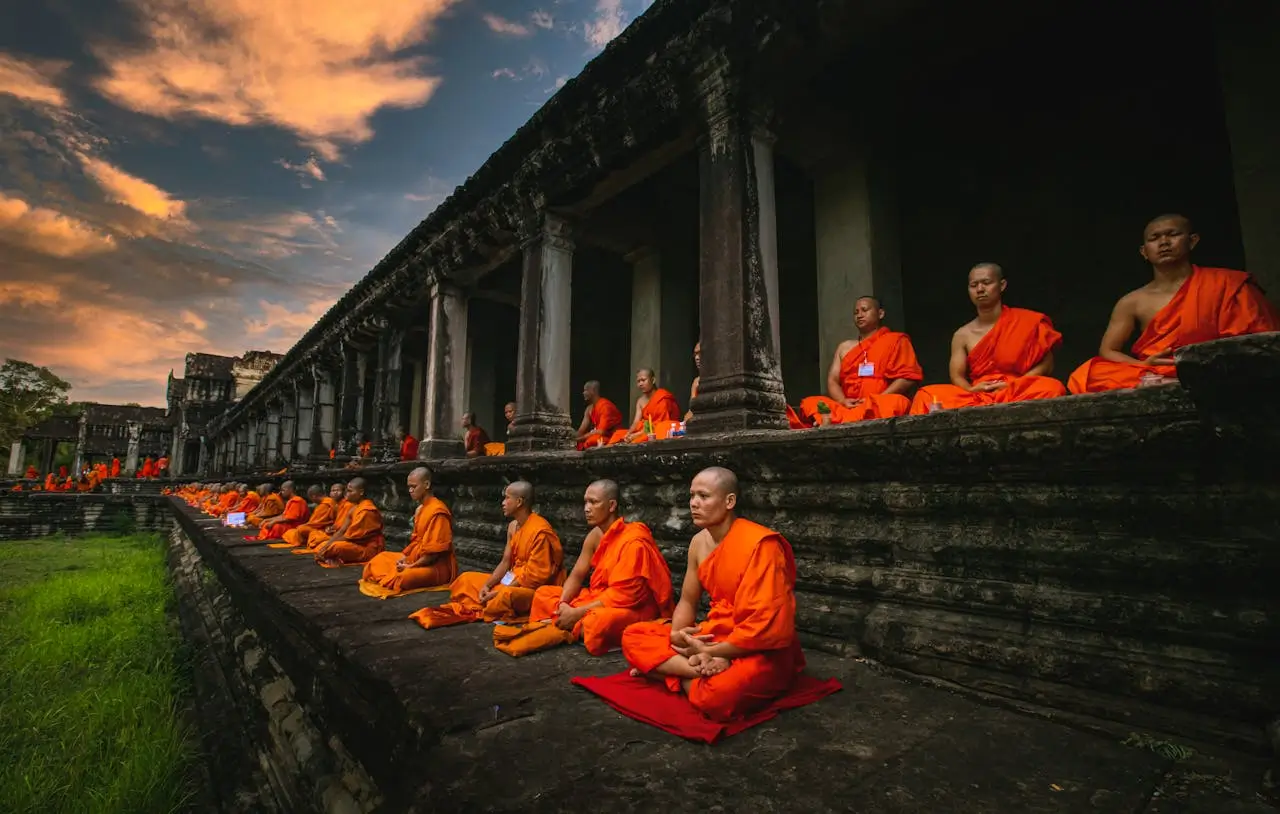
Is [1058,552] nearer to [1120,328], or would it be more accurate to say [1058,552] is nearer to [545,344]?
[1120,328]

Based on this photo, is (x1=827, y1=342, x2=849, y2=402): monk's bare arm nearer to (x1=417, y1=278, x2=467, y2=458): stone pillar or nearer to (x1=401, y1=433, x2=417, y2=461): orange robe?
(x1=417, y1=278, x2=467, y2=458): stone pillar

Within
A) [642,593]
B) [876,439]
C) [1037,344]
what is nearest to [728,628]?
[642,593]

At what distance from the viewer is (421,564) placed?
5.14 meters

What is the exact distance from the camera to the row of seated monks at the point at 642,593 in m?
2.32

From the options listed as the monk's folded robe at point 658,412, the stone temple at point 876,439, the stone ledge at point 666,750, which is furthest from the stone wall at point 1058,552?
the monk's folded robe at point 658,412

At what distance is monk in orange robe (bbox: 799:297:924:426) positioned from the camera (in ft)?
13.9

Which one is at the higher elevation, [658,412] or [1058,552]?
[658,412]

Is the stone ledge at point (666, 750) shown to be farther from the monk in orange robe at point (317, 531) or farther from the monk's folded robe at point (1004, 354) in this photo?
the monk in orange robe at point (317, 531)

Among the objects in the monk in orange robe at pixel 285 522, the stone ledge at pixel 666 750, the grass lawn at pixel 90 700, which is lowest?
the grass lawn at pixel 90 700

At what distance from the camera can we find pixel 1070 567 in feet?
7.66

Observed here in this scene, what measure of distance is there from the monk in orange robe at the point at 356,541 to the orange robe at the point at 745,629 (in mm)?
5146

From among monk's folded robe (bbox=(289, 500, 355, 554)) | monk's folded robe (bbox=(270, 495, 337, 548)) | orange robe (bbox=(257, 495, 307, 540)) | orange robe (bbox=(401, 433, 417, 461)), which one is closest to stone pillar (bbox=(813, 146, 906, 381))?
monk's folded robe (bbox=(289, 500, 355, 554))

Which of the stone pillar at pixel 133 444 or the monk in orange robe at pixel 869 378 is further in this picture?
the stone pillar at pixel 133 444

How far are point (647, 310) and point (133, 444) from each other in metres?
44.5
